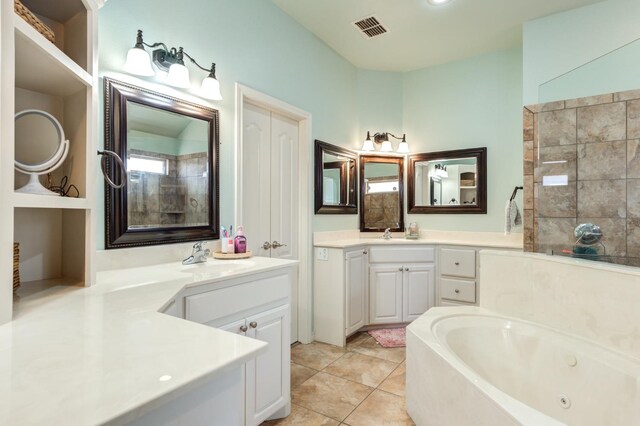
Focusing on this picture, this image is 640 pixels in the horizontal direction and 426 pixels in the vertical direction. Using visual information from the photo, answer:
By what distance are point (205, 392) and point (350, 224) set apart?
119 inches

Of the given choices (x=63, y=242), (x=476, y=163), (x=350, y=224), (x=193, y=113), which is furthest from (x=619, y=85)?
(x=63, y=242)

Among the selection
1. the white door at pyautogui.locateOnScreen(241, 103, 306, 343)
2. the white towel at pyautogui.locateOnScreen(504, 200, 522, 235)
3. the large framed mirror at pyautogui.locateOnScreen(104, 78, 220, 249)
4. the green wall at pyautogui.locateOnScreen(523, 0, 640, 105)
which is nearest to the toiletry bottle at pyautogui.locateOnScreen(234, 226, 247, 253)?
the large framed mirror at pyautogui.locateOnScreen(104, 78, 220, 249)

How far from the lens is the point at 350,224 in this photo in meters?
3.63

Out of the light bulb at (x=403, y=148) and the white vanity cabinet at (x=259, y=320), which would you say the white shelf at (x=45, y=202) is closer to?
the white vanity cabinet at (x=259, y=320)

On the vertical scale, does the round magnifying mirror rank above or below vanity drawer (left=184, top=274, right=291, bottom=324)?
above

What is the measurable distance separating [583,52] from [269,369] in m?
3.40

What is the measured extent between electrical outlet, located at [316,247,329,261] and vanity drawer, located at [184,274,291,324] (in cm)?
114

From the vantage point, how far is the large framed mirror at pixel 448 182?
353 centimetres

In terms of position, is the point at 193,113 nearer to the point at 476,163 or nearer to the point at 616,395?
the point at 616,395

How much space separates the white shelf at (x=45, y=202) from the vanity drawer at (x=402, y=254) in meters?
2.55

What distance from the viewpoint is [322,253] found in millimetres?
3035

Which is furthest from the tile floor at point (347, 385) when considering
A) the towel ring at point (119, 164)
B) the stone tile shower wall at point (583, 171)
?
the towel ring at point (119, 164)

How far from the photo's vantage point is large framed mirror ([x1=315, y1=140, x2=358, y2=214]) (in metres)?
3.15

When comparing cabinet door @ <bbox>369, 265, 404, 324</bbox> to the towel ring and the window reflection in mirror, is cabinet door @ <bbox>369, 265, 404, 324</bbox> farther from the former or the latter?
the towel ring
